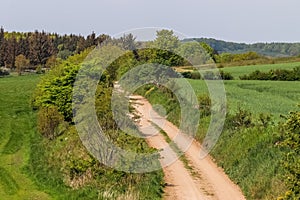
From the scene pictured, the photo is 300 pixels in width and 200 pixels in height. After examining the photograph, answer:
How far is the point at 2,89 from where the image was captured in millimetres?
72750

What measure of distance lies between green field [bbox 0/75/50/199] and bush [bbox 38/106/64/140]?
1487 millimetres

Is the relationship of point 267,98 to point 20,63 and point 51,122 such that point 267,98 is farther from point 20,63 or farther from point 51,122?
point 20,63

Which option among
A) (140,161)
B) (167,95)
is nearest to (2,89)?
(167,95)

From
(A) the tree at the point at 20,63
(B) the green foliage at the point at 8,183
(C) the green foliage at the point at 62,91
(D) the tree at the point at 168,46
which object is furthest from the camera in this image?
(A) the tree at the point at 20,63

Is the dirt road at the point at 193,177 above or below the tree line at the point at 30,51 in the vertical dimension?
below

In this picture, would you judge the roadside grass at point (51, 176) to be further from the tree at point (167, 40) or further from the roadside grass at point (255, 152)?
the tree at point (167, 40)

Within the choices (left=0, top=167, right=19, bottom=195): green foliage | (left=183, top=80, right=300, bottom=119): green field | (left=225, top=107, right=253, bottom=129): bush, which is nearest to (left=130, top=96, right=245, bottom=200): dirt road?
(left=225, top=107, right=253, bottom=129): bush

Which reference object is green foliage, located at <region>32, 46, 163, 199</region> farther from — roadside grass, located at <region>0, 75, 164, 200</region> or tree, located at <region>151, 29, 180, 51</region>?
tree, located at <region>151, 29, 180, 51</region>

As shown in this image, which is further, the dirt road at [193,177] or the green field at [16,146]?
the green field at [16,146]

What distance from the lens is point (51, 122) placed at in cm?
3241

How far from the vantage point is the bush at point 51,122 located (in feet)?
106

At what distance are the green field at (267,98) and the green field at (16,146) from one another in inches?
581

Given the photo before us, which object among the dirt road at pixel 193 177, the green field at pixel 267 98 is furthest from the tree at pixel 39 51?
the dirt road at pixel 193 177

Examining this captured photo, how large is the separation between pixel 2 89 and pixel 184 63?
3212cm
